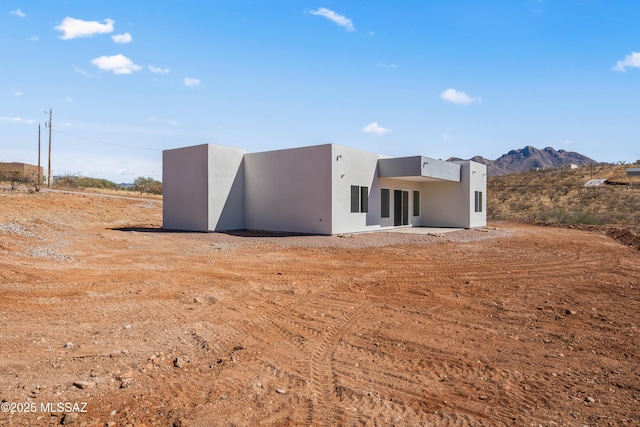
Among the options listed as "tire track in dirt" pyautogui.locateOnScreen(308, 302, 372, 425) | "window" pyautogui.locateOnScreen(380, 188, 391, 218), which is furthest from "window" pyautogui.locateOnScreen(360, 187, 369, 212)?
"tire track in dirt" pyautogui.locateOnScreen(308, 302, 372, 425)

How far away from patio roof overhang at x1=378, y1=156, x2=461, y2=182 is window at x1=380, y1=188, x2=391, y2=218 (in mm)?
1227

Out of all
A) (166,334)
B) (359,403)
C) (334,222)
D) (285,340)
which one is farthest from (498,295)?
(334,222)

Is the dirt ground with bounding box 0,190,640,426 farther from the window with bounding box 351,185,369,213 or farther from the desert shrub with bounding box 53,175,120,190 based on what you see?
the desert shrub with bounding box 53,175,120,190

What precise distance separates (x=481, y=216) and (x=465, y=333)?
1963cm

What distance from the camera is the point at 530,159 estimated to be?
10969cm

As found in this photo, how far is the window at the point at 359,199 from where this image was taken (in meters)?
17.7

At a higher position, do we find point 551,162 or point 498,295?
point 551,162

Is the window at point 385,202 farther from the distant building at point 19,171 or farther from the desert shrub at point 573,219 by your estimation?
the distant building at point 19,171

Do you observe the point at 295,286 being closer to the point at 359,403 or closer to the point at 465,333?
the point at 465,333

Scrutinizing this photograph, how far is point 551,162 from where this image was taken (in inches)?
4269

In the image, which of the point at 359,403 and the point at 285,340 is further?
the point at 285,340

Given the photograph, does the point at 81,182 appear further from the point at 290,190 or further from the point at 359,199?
the point at 359,199

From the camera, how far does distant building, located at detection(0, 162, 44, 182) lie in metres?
33.7
